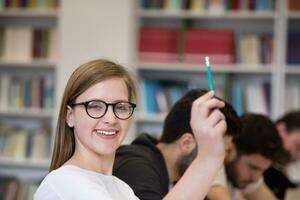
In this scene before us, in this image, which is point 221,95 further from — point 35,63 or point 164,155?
point 164,155

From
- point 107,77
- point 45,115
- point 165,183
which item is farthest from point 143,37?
point 107,77

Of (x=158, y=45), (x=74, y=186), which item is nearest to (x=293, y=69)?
(x=158, y=45)

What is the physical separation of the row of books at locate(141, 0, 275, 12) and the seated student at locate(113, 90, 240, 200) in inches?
89.3

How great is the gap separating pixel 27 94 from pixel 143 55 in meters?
0.98

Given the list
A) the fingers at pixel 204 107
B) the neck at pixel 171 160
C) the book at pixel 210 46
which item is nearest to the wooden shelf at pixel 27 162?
the book at pixel 210 46

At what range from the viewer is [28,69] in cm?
462

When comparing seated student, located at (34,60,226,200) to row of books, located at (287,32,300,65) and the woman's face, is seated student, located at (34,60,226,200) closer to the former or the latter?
the woman's face

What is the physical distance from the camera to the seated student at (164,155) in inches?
66.0

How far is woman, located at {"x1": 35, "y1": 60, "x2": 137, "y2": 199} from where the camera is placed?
3.97ft

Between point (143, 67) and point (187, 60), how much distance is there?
13.1 inches

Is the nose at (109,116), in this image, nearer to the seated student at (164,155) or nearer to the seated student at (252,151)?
the seated student at (164,155)

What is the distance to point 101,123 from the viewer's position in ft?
4.09

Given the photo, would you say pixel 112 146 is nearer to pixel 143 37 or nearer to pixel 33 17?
pixel 143 37

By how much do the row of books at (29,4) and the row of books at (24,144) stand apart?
3.13 ft
